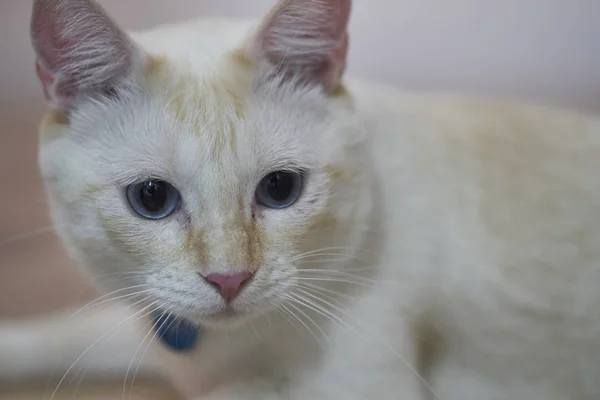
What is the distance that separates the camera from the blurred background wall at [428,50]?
165 centimetres

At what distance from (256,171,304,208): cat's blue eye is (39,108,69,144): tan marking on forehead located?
270mm

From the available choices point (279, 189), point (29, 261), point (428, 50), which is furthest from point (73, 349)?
point (428, 50)

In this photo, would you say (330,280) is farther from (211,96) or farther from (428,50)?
(428,50)

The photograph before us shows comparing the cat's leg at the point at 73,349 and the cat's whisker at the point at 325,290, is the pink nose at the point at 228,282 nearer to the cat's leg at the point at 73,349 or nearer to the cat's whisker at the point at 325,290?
the cat's whisker at the point at 325,290

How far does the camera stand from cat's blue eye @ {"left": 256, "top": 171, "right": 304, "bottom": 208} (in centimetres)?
88

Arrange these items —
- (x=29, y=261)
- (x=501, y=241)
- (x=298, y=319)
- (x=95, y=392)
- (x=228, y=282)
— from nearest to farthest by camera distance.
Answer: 1. (x=228, y=282)
2. (x=298, y=319)
3. (x=501, y=241)
4. (x=95, y=392)
5. (x=29, y=261)

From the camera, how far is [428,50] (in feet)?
5.67

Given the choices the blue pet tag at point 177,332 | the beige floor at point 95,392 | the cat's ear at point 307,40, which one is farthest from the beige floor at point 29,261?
the cat's ear at point 307,40

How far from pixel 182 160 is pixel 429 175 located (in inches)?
16.4

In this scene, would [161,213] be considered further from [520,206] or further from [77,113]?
[520,206]

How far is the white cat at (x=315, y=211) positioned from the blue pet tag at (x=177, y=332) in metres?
0.02

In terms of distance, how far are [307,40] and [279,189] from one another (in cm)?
20

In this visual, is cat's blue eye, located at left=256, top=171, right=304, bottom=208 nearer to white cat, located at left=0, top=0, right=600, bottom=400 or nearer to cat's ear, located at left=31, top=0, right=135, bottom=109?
white cat, located at left=0, top=0, right=600, bottom=400

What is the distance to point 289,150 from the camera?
2.91 ft
